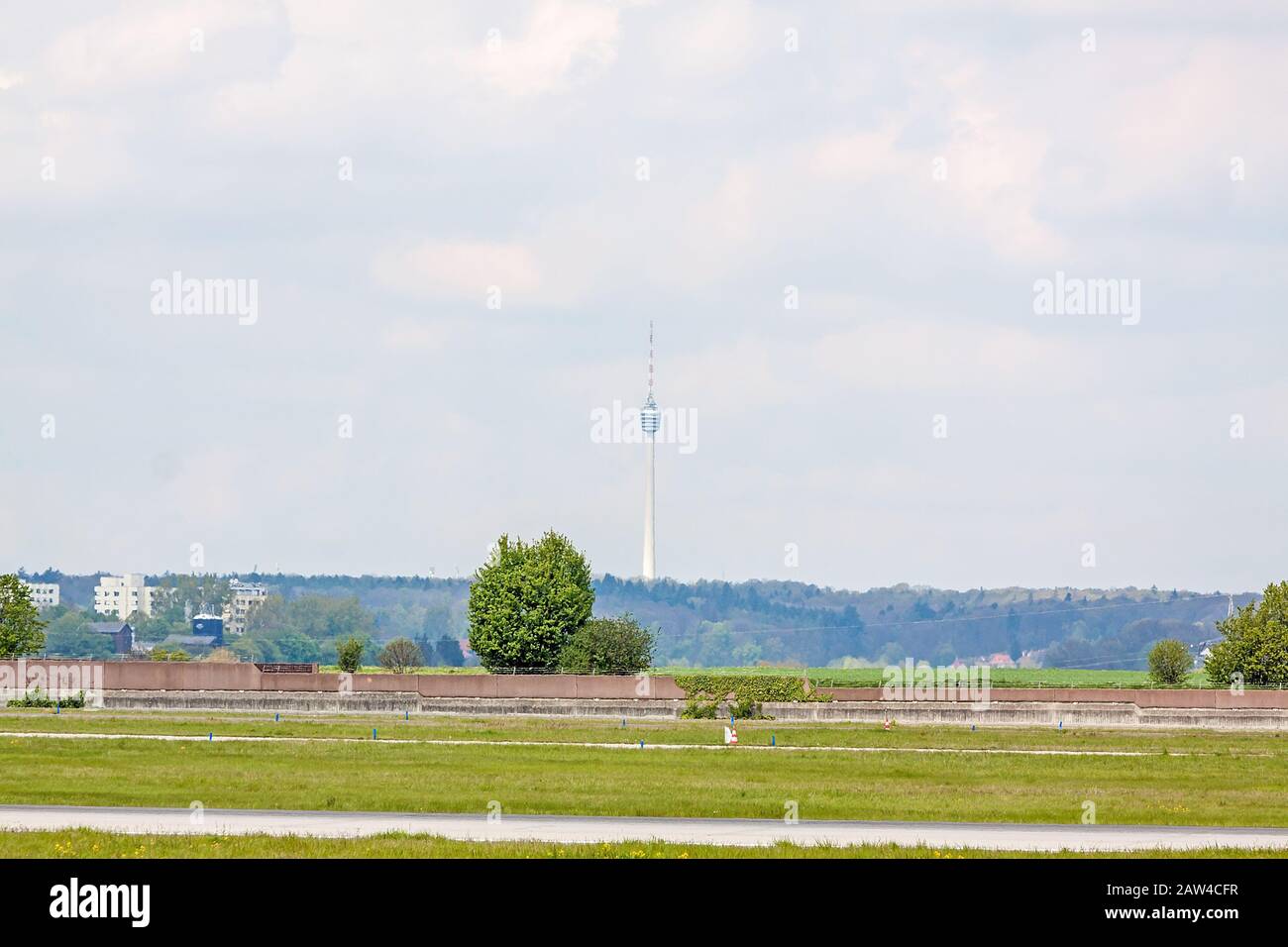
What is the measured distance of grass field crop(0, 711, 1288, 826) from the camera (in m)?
36.0

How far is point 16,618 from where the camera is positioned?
294 ft

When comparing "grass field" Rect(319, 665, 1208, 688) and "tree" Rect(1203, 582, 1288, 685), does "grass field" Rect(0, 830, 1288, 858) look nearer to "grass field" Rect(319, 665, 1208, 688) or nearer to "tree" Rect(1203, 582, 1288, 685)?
"tree" Rect(1203, 582, 1288, 685)

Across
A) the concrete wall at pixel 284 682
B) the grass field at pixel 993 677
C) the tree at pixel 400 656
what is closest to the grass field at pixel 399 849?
the concrete wall at pixel 284 682

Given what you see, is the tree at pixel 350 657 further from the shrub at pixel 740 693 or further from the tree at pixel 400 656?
the tree at pixel 400 656

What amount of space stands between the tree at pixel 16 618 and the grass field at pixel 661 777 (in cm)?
2664

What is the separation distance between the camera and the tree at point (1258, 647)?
8381cm

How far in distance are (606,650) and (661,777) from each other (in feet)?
143

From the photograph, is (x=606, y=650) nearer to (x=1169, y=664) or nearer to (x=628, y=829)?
(x=1169, y=664)

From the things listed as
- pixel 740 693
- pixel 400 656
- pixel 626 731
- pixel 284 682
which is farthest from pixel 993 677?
pixel 626 731

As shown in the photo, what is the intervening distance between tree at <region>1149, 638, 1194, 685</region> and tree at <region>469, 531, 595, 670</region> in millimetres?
35006

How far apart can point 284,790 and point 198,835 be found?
889cm

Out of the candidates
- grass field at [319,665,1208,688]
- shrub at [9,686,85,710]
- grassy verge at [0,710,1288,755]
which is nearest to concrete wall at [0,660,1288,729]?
shrub at [9,686,85,710]

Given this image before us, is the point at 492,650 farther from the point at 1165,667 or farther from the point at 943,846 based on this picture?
the point at 943,846
